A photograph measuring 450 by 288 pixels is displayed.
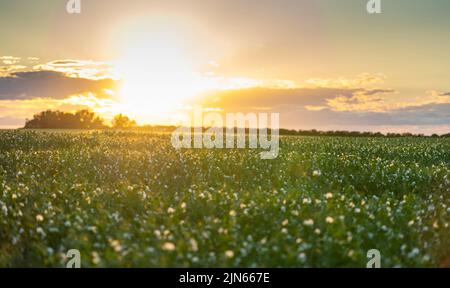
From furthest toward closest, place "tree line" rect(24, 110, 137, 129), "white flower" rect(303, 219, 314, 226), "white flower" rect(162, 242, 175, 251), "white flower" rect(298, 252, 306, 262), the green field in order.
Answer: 1. "tree line" rect(24, 110, 137, 129)
2. "white flower" rect(303, 219, 314, 226)
3. the green field
4. "white flower" rect(298, 252, 306, 262)
5. "white flower" rect(162, 242, 175, 251)

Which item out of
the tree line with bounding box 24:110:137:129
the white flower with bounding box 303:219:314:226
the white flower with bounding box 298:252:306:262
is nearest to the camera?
the white flower with bounding box 298:252:306:262

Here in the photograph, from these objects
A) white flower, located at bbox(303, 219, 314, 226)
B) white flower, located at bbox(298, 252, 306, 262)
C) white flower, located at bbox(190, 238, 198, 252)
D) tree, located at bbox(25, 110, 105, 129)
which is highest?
tree, located at bbox(25, 110, 105, 129)

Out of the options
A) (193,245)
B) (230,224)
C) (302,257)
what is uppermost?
(230,224)

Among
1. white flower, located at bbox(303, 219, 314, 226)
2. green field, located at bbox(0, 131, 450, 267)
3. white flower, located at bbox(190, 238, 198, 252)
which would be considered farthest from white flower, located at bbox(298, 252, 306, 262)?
white flower, located at bbox(190, 238, 198, 252)

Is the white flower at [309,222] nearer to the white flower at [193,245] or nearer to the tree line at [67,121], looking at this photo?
the white flower at [193,245]

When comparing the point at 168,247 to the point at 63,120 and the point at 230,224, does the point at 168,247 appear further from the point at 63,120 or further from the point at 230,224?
the point at 63,120

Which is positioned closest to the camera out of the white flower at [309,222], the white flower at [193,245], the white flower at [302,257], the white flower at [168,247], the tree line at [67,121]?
the white flower at [168,247]

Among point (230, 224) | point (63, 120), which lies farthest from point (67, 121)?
point (230, 224)

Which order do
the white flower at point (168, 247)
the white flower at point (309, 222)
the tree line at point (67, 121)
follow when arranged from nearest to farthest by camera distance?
the white flower at point (168, 247) → the white flower at point (309, 222) → the tree line at point (67, 121)

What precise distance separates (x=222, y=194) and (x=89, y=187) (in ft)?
13.6

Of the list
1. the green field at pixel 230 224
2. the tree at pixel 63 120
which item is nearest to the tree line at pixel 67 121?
the tree at pixel 63 120

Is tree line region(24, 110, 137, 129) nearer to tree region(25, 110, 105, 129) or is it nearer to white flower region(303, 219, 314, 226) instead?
tree region(25, 110, 105, 129)
